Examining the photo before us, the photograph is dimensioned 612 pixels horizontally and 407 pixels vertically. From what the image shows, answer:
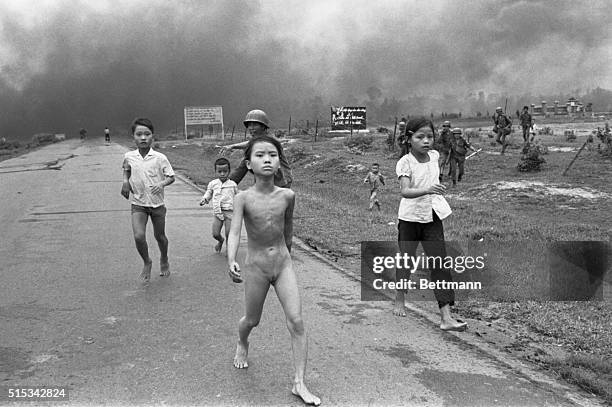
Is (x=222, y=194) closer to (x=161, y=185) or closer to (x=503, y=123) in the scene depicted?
(x=161, y=185)

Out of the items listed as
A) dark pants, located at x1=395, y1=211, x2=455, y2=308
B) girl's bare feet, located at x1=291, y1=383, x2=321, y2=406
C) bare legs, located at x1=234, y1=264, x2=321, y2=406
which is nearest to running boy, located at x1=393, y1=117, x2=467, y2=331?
dark pants, located at x1=395, y1=211, x2=455, y2=308

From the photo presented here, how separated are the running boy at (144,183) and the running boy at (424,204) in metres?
2.80

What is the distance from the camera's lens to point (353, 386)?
3.81 metres

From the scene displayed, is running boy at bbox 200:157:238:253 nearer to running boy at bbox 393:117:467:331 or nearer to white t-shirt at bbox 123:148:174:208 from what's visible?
white t-shirt at bbox 123:148:174:208

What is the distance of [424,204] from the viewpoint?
5.12 m

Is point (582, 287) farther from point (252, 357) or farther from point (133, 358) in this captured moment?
point (133, 358)

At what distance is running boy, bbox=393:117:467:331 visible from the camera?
5020mm

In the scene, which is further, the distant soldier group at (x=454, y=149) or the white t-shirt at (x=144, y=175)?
the distant soldier group at (x=454, y=149)

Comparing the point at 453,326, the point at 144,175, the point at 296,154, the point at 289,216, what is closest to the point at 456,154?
the point at 296,154

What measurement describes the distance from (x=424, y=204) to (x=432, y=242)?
1.12ft

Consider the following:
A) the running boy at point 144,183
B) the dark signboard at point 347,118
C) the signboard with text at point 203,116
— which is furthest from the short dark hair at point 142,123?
the signboard with text at point 203,116

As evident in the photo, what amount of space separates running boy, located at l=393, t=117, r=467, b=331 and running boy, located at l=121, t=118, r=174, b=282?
2.80 metres

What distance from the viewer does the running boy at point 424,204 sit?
5.02 m

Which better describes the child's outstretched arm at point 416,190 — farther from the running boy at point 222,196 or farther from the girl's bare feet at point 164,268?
the running boy at point 222,196
